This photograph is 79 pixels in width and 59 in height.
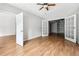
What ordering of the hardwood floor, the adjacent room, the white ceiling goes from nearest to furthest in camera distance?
the hardwood floor → the white ceiling → the adjacent room

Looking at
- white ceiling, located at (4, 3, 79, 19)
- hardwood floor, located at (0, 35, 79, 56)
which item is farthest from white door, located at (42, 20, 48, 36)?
hardwood floor, located at (0, 35, 79, 56)

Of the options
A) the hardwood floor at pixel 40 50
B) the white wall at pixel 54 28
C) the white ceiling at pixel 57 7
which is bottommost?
the hardwood floor at pixel 40 50

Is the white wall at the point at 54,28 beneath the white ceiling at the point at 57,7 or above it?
beneath

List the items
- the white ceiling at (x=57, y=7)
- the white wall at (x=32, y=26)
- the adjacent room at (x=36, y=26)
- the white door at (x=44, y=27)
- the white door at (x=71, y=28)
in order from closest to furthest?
the white ceiling at (x=57, y=7) < the adjacent room at (x=36, y=26) < the white door at (x=71, y=28) < the white wall at (x=32, y=26) < the white door at (x=44, y=27)

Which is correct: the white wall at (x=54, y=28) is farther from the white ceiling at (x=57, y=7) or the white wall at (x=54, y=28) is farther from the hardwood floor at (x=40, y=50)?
the hardwood floor at (x=40, y=50)

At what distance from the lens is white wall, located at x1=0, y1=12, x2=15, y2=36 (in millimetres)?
9677

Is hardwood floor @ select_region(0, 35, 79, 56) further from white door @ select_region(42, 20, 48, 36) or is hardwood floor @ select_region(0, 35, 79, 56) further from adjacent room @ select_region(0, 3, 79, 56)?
white door @ select_region(42, 20, 48, 36)

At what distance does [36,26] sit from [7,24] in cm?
324

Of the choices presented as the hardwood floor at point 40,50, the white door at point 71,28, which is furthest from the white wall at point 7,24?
the white door at point 71,28

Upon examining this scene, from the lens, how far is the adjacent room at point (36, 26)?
17.5 feet

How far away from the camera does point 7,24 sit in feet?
33.3

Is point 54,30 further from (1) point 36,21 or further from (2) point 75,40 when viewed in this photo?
(2) point 75,40

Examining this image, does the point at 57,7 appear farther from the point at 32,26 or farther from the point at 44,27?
the point at 44,27

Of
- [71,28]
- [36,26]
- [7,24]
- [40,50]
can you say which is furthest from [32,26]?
[40,50]
